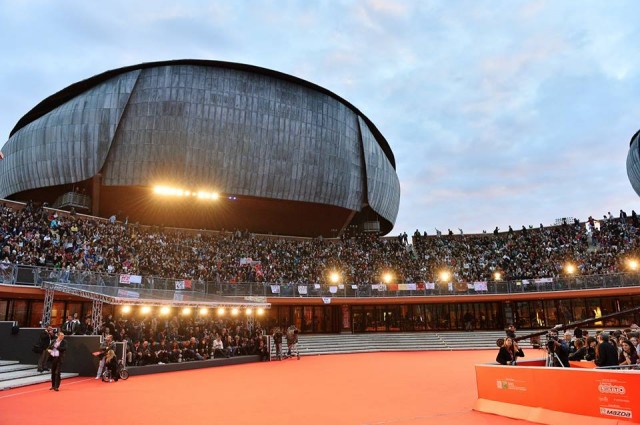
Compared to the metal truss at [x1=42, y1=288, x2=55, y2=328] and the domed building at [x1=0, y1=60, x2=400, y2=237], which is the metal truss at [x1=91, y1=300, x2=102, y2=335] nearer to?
the metal truss at [x1=42, y1=288, x2=55, y2=328]

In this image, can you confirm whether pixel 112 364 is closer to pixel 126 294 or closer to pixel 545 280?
pixel 126 294

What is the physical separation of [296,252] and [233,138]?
1317 centimetres

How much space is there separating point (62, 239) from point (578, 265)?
42.0 meters

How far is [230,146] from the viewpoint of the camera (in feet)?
147

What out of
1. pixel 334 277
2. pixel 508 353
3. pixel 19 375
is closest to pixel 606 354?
pixel 508 353

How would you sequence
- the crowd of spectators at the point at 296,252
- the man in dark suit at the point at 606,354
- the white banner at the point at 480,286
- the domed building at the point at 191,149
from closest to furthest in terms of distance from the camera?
the man in dark suit at the point at 606,354 → the crowd of spectators at the point at 296,252 → the white banner at the point at 480,286 → the domed building at the point at 191,149

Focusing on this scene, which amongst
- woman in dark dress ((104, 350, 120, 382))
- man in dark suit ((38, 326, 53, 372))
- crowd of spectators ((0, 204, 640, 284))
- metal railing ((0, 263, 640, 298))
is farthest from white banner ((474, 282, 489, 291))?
man in dark suit ((38, 326, 53, 372))

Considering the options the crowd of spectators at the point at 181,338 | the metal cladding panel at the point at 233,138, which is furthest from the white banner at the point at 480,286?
the crowd of spectators at the point at 181,338

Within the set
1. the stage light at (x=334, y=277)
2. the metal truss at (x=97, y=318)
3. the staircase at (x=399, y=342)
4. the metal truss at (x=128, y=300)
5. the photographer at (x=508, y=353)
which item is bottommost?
the staircase at (x=399, y=342)

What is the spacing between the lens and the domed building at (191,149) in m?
42.3

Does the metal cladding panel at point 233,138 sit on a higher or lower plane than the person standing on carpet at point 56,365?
higher

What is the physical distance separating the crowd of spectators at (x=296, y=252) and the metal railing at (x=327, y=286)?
102 inches

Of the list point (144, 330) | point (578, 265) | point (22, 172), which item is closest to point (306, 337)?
point (144, 330)

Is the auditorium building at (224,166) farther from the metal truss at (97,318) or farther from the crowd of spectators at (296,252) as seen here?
the metal truss at (97,318)
